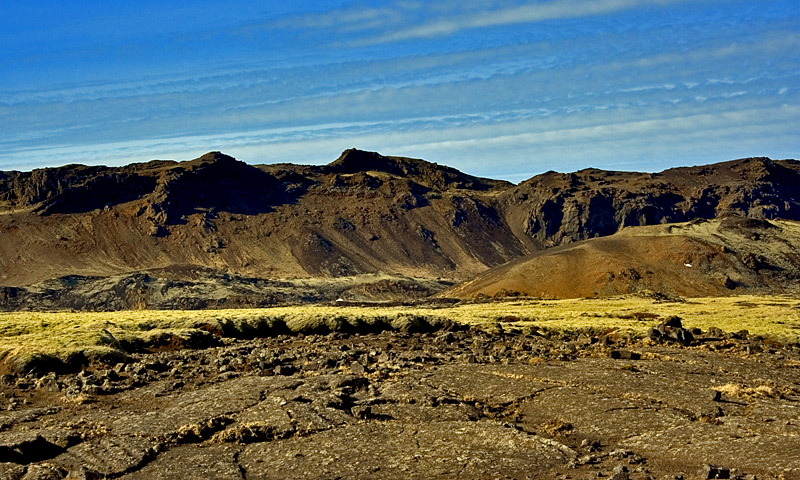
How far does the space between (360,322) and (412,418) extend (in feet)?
122

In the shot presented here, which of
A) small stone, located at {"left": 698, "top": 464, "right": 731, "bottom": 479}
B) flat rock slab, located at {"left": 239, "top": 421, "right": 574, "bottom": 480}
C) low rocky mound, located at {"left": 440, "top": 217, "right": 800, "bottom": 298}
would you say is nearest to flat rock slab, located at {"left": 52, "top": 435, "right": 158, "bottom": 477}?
flat rock slab, located at {"left": 239, "top": 421, "right": 574, "bottom": 480}

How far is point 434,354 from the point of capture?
1737 inches

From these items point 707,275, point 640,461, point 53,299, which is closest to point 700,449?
point 640,461

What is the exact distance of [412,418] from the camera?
2794 cm

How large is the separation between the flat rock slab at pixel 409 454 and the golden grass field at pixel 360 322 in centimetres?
2201

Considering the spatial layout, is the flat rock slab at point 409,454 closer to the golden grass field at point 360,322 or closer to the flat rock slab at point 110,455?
the flat rock slab at point 110,455

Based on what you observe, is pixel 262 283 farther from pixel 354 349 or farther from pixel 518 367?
pixel 518 367

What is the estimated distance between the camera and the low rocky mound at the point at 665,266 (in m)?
114

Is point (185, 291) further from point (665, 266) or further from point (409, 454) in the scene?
point (409, 454)

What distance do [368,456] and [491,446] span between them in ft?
11.0

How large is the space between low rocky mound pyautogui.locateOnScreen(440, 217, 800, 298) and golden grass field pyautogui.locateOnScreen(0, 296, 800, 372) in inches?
818

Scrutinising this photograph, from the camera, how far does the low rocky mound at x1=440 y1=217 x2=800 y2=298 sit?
114 meters

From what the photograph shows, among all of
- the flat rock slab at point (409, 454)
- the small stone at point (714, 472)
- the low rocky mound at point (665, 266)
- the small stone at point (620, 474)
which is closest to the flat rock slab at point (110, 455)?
the flat rock slab at point (409, 454)

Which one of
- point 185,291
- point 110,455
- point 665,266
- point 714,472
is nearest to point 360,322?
point 110,455
